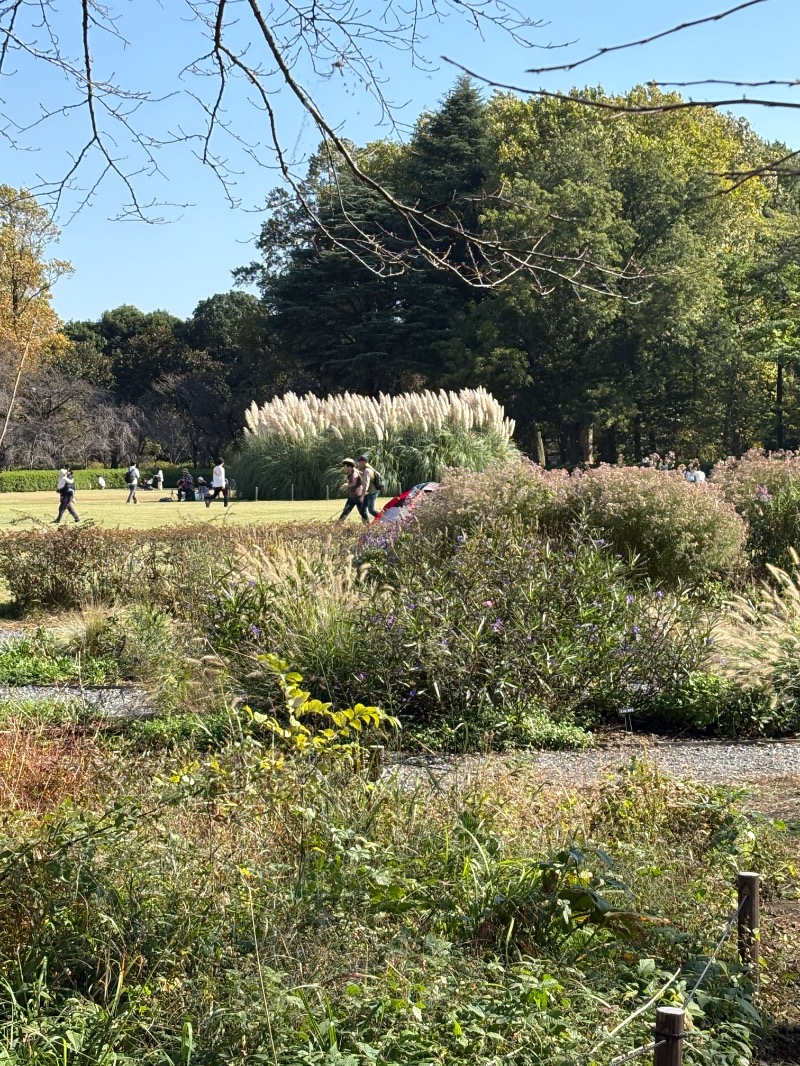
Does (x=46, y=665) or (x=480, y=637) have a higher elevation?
(x=480, y=637)

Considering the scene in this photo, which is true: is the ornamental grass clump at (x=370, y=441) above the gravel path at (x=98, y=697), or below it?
above

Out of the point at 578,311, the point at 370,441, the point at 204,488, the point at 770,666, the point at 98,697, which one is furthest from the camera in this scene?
the point at 578,311

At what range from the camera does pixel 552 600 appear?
770 centimetres

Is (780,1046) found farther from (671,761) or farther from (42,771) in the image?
(671,761)

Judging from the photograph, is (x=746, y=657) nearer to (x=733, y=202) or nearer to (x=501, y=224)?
(x=501, y=224)

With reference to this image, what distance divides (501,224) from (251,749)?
137ft

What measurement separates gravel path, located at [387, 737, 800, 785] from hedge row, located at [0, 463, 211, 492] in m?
41.7

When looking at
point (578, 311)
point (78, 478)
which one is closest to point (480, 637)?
point (578, 311)

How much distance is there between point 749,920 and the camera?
3.35 metres

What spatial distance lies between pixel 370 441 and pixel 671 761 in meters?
23.5

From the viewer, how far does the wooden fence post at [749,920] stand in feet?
10.7

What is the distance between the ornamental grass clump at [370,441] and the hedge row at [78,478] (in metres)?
17.0

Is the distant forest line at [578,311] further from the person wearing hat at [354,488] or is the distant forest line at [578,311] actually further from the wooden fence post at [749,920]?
Answer: the wooden fence post at [749,920]

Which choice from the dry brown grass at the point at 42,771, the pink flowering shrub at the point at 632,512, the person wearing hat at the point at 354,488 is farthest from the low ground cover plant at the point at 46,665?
the person wearing hat at the point at 354,488
